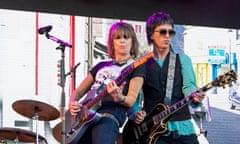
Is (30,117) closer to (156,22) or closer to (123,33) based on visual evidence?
(123,33)

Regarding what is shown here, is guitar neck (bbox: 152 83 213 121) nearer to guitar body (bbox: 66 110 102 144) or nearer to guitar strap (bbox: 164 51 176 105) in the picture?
guitar strap (bbox: 164 51 176 105)

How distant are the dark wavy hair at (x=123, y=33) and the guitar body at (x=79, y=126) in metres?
0.65

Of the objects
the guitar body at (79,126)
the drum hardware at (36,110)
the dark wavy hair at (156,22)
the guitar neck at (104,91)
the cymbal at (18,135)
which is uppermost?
the dark wavy hair at (156,22)

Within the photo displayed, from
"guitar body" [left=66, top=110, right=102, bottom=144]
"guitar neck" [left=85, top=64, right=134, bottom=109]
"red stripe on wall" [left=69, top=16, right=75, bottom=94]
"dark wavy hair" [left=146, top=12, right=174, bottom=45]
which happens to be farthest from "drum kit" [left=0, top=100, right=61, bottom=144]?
"dark wavy hair" [left=146, top=12, right=174, bottom=45]

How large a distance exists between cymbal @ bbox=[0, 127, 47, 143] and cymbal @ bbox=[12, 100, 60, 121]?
15 cm

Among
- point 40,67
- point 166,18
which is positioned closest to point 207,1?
point 166,18

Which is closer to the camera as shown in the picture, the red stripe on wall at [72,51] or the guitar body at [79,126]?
the guitar body at [79,126]

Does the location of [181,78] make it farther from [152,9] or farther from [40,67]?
[40,67]

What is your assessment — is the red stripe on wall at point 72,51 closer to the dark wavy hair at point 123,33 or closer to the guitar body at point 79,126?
the dark wavy hair at point 123,33

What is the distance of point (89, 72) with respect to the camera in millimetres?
4410

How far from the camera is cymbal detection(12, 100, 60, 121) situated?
13.3 feet

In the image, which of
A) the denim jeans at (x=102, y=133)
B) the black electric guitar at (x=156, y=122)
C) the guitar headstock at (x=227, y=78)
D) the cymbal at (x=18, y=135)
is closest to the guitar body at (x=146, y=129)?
the black electric guitar at (x=156, y=122)

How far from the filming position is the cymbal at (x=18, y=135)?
13.7 feet

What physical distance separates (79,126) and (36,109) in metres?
0.41
